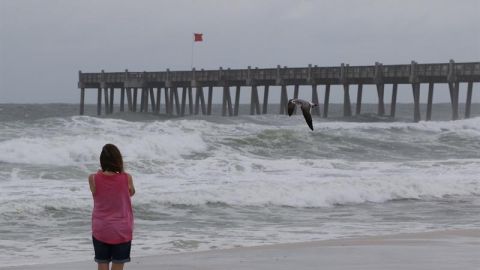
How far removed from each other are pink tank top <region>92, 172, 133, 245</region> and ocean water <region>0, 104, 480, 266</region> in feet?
10.0

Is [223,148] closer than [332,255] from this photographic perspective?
No

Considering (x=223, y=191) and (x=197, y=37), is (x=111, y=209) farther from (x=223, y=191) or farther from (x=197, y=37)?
(x=197, y=37)

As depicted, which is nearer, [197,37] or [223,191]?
[223,191]

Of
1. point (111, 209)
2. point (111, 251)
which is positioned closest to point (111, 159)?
point (111, 209)

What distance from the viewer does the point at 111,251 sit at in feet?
22.4

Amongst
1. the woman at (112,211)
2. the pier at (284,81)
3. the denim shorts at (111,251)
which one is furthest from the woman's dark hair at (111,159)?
the pier at (284,81)

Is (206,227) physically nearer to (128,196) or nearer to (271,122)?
(128,196)

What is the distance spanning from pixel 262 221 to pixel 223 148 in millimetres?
14379

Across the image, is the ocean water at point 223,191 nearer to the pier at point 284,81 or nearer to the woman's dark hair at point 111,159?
the woman's dark hair at point 111,159

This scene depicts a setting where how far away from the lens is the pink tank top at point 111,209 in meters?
6.72

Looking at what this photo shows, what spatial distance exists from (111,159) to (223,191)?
10.2 m

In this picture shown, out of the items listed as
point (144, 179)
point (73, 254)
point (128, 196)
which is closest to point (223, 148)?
point (144, 179)

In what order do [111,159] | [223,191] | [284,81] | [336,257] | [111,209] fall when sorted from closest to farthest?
[111,159] → [111,209] → [336,257] → [223,191] → [284,81]

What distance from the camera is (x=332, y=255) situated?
948 cm
